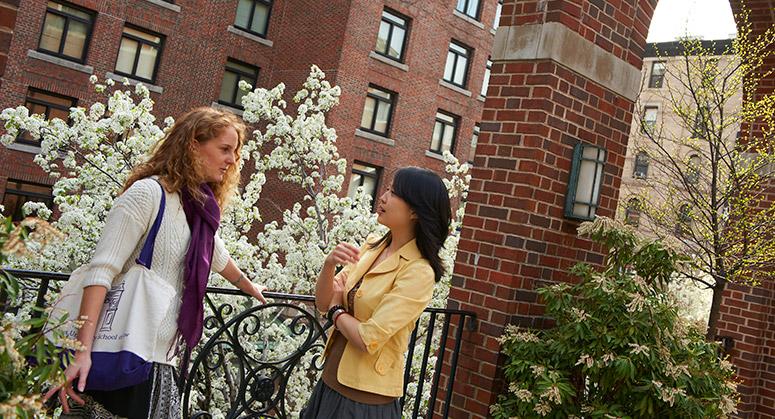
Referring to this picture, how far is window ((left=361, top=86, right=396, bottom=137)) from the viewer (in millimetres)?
25016

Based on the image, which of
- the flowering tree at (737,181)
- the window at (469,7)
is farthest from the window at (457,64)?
the flowering tree at (737,181)

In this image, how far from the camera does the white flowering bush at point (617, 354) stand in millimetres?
4258

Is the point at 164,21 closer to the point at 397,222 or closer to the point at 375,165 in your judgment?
the point at 375,165

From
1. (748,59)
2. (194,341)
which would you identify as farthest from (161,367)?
(748,59)

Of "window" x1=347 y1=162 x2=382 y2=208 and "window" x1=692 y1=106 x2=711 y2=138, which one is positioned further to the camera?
"window" x1=347 y1=162 x2=382 y2=208

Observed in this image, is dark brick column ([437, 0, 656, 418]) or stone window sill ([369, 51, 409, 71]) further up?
stone window sill ([369, 51, 409, 71])

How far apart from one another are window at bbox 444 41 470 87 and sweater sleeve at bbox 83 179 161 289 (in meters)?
25.4

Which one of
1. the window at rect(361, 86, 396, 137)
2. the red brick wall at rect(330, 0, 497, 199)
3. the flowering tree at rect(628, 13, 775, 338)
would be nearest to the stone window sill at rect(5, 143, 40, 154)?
the red brick wall at rect(330, 0, 497, 199)

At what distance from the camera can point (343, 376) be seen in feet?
10.2

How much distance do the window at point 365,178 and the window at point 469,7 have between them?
734 centimetres

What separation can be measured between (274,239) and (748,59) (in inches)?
350

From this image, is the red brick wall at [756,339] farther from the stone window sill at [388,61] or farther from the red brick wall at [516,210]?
the stone window sill at [388,61]

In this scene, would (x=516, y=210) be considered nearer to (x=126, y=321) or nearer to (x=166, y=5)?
(x=126, y=321)

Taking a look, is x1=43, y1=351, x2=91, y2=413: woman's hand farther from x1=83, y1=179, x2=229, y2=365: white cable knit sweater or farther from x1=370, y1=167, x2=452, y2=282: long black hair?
x1=370, y1=167, x2=452, y2=282: long black hair
